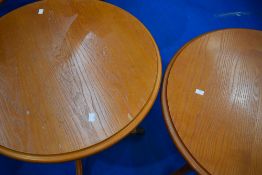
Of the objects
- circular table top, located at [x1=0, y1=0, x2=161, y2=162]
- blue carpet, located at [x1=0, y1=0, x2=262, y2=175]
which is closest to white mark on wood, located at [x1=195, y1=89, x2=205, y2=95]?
circular table top, located at [x1=0, y1=0, x2=161, y2=162]

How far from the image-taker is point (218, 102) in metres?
0.71

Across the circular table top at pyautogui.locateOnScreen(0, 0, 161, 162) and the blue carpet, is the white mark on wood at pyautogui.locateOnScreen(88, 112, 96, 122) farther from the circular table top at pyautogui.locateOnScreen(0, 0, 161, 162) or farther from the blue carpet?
the blue carpet

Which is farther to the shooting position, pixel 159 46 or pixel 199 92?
pixel 159 46

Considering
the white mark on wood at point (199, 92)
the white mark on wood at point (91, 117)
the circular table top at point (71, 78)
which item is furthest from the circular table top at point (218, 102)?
the white mark on wood at point (91, 117)

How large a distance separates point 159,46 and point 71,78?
118cm

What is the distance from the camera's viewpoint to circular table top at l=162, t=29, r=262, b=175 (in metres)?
0.61

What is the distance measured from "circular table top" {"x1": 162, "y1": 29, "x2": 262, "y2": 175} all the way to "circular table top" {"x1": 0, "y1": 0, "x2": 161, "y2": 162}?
11 centimetres

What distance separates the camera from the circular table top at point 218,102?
0.61m

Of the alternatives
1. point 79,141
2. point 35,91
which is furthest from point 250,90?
point 35,91

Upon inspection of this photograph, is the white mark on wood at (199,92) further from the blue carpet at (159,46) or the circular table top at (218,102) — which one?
the blue carpet at (159,46)

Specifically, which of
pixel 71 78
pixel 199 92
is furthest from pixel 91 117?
pixel 199 92

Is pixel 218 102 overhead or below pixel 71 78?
below

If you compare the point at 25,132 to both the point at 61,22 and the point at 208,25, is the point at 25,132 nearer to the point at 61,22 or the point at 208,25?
the point at 61,22

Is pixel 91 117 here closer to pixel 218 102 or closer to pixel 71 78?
pixel 71 78
